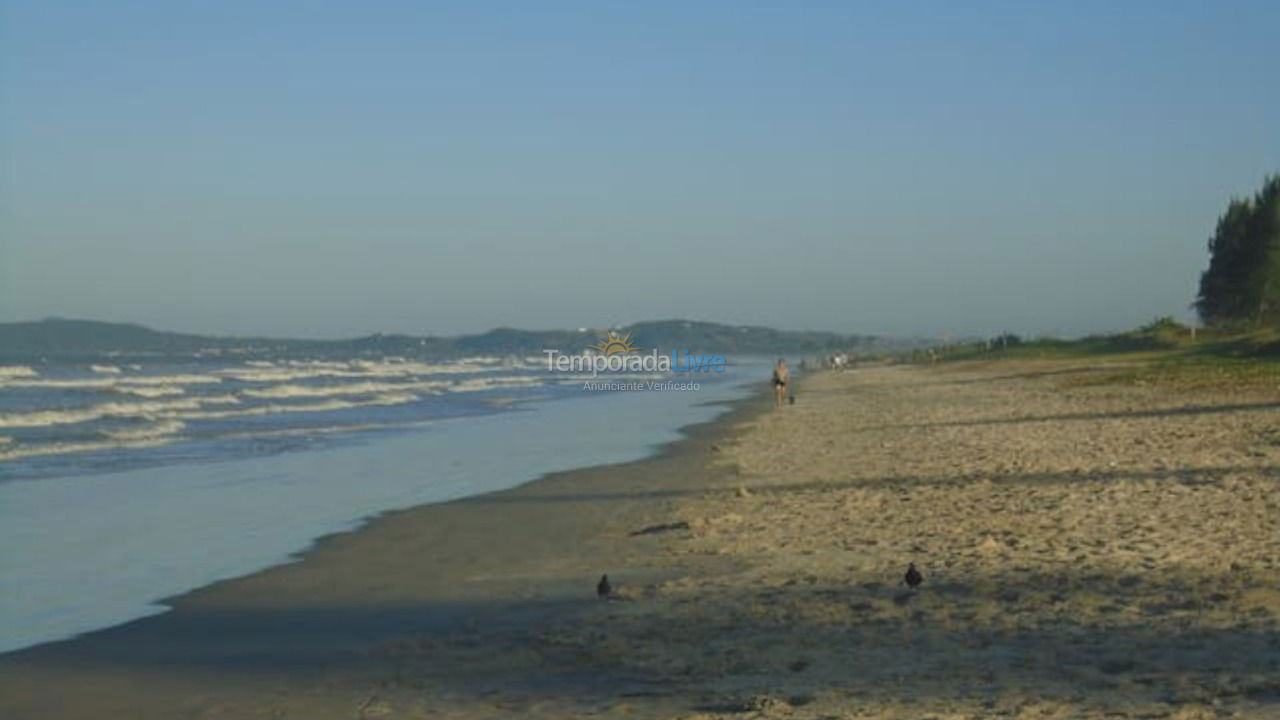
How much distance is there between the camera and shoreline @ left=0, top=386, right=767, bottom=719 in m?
8.52

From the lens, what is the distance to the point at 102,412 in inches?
1559

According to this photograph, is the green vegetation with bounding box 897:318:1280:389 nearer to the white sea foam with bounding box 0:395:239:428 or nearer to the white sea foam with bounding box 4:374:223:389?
the white sea foam with bounding box 0:395:239:428

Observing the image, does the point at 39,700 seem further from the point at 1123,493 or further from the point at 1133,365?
the point at 1133,365

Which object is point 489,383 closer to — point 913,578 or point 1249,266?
point 1249,266

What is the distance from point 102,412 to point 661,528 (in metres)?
29.0

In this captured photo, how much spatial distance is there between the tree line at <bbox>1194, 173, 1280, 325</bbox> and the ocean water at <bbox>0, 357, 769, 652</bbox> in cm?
3303

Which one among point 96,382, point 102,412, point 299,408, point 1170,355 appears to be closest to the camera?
point 102,412

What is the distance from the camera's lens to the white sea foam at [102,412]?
35.5m

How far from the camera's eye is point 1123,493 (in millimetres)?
15297

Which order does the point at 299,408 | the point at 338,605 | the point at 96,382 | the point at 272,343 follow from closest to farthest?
the point at 338,605, the point at 299,408, the point at 96,382, the point at 272,343

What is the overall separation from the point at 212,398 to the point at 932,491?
1496 inches

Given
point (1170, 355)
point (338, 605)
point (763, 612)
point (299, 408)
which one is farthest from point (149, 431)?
point (1170, 355)

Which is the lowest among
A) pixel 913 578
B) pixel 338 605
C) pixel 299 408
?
pixel 338 605

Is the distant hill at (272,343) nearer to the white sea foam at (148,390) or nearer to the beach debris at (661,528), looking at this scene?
the white sea foam at (148,390)
